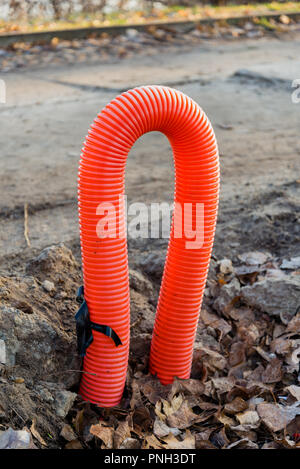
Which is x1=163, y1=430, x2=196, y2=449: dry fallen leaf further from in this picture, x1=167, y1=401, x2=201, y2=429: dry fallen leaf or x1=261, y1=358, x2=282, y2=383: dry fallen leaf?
x1=261, y1=358, x2=282, y2=383: dry fallen leaf

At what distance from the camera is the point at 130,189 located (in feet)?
15.9

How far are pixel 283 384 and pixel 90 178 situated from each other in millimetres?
1495

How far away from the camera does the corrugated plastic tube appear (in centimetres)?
239

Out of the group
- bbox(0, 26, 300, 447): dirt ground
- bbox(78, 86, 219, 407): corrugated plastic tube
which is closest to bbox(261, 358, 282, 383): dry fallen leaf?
bbox(0, 26, 300, 447): dirt ground

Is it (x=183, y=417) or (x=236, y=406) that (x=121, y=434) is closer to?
(x=183, y=417)

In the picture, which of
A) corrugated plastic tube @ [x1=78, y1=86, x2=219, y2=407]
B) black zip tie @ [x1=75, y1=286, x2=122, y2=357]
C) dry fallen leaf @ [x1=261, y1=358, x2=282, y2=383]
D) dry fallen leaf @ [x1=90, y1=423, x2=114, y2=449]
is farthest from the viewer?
dry fallen leaf @ [x1=261, y1=358, x2=282, y2=383]

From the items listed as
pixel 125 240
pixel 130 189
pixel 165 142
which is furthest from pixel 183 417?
pixel 165 142

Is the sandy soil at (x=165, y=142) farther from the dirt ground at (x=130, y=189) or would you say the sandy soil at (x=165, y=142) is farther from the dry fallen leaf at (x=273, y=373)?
the dry fallen leaf at (x=273, y=373)

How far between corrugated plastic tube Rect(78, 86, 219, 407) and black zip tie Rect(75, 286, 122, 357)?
1.0 inches

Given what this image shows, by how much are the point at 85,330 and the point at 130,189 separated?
7.60ft

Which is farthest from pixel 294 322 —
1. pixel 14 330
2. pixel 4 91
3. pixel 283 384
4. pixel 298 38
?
pixel 298 38

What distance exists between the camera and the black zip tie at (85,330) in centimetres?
266

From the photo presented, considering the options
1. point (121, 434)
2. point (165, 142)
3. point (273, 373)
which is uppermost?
point (121, 434)

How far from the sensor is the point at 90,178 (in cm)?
Result: 241
